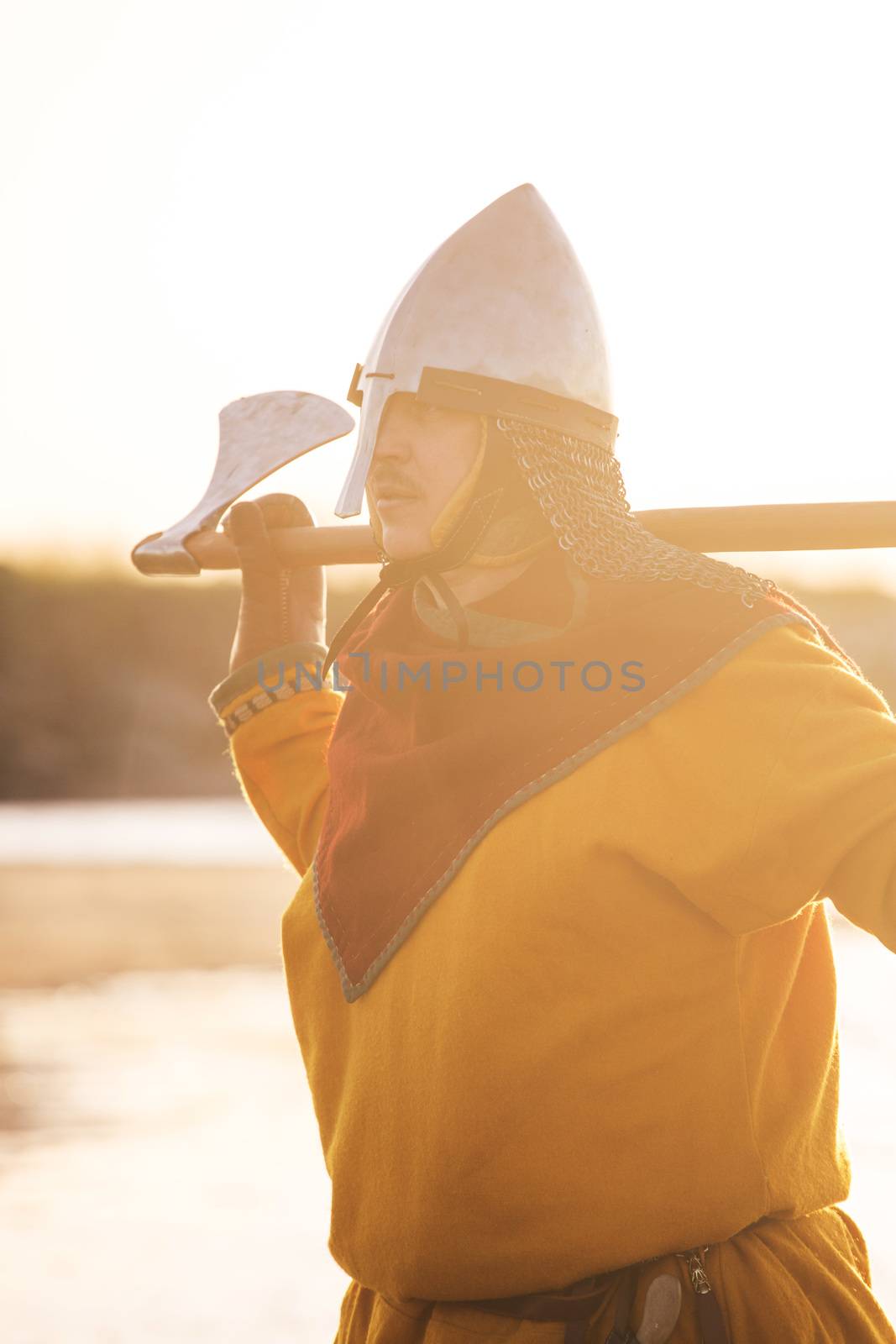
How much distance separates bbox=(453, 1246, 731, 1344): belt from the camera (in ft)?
5.27

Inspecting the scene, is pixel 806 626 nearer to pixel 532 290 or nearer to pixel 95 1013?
pixel 532 290

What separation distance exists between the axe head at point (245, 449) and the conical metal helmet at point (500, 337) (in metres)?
0.30

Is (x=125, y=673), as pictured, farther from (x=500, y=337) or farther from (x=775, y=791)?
Answer: (x=775, y=791)

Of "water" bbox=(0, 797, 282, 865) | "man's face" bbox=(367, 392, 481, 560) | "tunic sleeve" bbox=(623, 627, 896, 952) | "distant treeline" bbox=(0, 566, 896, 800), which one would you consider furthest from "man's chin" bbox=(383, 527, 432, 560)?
"distant treeline" bbox=(0, 566, 896, 800)

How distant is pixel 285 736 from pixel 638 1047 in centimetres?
92

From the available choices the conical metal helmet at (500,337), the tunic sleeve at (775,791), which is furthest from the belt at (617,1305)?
the conical metal helmet at (500,337)

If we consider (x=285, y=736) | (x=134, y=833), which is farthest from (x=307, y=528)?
(x=134, y=833)

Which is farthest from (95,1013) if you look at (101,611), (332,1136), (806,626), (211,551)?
(101,611)

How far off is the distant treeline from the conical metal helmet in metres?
17.1

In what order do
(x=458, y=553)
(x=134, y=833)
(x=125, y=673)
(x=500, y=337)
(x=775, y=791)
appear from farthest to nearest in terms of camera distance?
(x=125, y=673)
(x=134, y=833)
(x=500, y=337)
(x=458, y=553)
(x=775, y=791)

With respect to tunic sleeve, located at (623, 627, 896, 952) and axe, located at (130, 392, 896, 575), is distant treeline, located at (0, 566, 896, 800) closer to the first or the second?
axe, located at (130, 392, 896, 575)

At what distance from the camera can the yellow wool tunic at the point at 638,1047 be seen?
5.12 ft

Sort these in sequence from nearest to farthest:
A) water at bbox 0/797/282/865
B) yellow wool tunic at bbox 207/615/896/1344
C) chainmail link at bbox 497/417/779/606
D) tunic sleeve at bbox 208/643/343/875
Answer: yellow wool tunic at bbox 207/615/896/1344, chainmail link at bbox 497/417/779/606, tunic sleeve at bbox 208/643/343/875, water at bbox 0/797/282/865

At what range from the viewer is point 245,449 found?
2.55m
